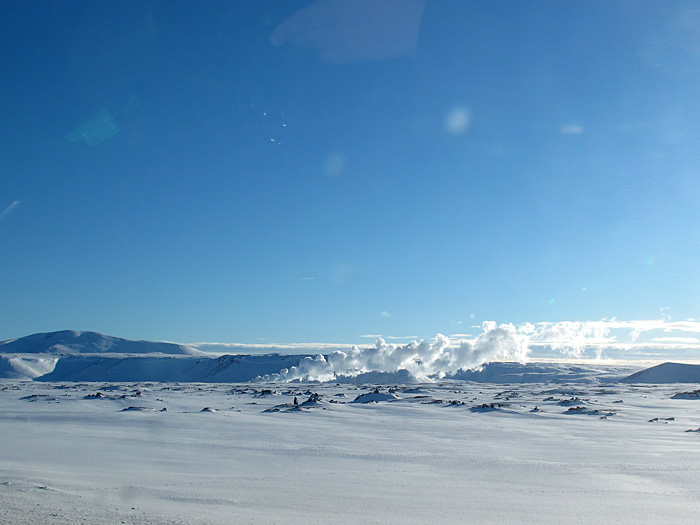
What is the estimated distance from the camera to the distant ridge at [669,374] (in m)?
138

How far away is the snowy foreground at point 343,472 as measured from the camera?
9.83 metres

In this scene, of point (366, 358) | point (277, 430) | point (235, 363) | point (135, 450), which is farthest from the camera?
point (235, 363)

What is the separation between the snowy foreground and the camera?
9828 millimetres

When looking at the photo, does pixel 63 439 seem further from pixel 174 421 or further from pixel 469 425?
pixel 469 425

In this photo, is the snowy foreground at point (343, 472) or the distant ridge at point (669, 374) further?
the distant ridge at point (669, 374)

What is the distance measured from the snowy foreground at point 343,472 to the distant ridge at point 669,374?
12491 centimetres

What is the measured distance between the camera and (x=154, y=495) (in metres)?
11.0

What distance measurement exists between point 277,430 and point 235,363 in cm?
16709

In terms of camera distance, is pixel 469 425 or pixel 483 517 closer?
pixel 483 517

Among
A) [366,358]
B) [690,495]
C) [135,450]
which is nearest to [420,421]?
[135,450]

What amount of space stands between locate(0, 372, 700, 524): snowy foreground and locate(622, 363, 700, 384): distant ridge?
125 metres

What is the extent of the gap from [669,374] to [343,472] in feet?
516

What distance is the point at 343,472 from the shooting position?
14.9m

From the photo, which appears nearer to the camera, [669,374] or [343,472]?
[343,472]
